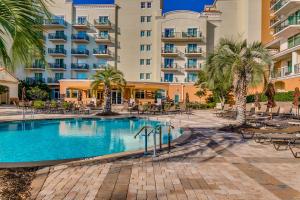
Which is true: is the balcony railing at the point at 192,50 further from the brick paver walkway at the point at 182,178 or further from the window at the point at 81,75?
the brick paver walkway at the point at 182,178

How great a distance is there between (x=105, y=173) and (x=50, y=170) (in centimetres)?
125

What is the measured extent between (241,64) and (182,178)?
9779 mm

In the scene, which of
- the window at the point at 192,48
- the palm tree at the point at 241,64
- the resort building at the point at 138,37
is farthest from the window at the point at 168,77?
the palm tree at the point at 241,64

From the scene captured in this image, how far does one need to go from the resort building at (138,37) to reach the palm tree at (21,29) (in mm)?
42466

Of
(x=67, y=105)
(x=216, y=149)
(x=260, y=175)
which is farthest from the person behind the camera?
(x=67, y=105)

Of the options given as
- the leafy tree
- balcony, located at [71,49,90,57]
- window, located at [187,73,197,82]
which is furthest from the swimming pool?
window, located at [187,73,197,82]

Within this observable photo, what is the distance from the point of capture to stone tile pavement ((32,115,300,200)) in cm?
500

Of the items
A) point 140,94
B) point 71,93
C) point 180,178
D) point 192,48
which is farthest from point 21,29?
point 192,48

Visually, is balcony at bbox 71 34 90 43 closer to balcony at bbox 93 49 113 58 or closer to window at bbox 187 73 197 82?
balcony at bbox 93 49 113 58

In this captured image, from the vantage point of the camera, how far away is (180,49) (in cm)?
4734

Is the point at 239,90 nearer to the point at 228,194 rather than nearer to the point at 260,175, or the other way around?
the point at 260,175

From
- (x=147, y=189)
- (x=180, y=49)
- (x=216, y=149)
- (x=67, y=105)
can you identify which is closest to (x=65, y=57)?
(x=180, y=49)

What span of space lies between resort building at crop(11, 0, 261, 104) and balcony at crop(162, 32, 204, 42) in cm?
9

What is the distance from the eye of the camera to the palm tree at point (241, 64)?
14469 mm
